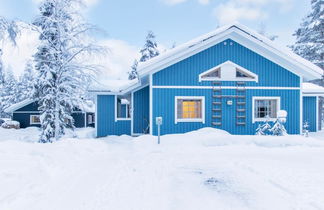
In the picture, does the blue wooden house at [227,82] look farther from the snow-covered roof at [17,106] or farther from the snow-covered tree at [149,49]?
the snow-covered tree at [149,49]

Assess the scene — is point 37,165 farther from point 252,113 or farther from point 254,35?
point 254,35

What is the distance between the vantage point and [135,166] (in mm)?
6426

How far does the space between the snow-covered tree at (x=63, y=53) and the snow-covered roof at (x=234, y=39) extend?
3.63 meters

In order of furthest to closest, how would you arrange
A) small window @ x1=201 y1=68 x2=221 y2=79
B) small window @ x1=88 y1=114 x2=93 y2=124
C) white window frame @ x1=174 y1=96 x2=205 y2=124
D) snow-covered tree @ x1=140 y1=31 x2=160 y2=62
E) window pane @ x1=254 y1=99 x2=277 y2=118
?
snow-covered tree @ x1=140 y1=31 x2=160 y2=62, small window @ x1=88 y1=114 x2=93 y2=124, window pane @ x1=254 y1=99 x2=277 y2=118, small window @ x1=201 y1=68 x2=221 y2=79, white window frame @ x1=174 y1=96 x2=205 y2=124

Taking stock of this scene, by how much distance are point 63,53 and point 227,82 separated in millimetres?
9689

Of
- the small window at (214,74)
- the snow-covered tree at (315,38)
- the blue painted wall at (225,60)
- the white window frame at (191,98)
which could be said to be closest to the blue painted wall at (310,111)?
the blue painted wall at (225,60)

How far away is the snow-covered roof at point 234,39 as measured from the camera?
39.2 ft

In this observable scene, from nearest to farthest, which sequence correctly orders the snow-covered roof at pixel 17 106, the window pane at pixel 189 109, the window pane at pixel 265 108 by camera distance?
the window pane at pixel 189 109, the window pane at pixel 265 108, the snow-covered roof at pixel 17 106

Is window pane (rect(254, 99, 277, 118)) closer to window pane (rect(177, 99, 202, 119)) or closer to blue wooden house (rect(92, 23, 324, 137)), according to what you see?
blue wooden house (rect(92, 23, 324, 137))

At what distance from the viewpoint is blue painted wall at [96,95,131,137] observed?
14375 mm

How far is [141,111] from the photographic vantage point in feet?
47.4

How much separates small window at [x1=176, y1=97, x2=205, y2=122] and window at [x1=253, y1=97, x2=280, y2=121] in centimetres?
328

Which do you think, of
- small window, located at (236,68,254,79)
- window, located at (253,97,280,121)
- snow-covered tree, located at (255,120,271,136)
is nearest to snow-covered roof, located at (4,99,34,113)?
small window, located at (236,68,254,79)

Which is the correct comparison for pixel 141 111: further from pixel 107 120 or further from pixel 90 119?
pixel 90 119
